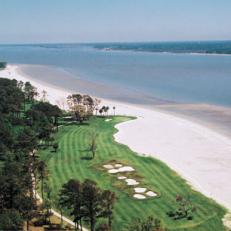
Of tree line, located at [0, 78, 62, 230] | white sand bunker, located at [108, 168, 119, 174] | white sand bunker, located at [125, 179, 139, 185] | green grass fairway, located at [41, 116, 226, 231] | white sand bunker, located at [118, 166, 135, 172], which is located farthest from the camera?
white sand bunker, located at [118, 166, 135, 172]

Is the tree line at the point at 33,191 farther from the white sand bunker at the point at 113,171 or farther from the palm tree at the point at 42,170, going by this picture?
the white sand bunker at the point at 113,171

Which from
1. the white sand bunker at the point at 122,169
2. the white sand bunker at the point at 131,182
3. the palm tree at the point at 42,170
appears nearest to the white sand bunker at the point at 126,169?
the white sand bunker at the point at 122,169

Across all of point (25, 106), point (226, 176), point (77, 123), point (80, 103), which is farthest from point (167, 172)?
point (25, 106)

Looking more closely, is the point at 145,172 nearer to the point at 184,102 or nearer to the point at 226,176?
the point at 226,176

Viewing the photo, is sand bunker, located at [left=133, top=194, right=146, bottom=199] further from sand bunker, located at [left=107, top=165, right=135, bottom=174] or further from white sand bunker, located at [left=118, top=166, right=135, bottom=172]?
white sand bunker, located at [left=118, top=166, right=135, bottom=172]

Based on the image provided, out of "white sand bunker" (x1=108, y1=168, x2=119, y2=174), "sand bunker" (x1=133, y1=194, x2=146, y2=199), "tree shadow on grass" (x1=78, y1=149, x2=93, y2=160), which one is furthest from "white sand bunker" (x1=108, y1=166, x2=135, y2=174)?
"sand bunker" (x1=133, y1=194, x2=146, y2=199)

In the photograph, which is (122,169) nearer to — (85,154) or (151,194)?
(85,154)
